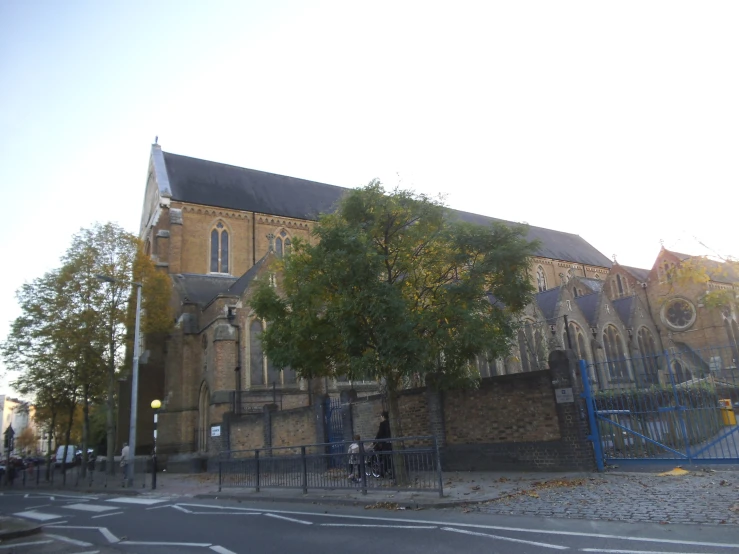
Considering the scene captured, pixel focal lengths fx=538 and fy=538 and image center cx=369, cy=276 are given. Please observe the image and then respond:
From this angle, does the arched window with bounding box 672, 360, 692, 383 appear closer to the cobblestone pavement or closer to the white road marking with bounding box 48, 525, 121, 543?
the cobblestone pavement

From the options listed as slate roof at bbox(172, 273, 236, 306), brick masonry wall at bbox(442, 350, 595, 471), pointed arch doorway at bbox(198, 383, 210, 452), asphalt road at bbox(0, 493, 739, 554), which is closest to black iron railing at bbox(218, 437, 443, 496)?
asphalt road at bbox(0, 493, 739, 554)

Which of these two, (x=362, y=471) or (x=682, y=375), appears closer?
(x=362, y=471)

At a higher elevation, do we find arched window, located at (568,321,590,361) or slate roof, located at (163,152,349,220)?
slate roof, located at (163,152,349,220)

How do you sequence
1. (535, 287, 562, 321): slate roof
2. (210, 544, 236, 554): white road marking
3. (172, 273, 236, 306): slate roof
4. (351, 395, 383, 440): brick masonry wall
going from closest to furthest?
(210, 544, 236, 554): white road marking → (351, 395, 383, 440): brick masonry wall → (172, 273, 236, 306): slate roof → (535, 287, 562, 321): slate roof

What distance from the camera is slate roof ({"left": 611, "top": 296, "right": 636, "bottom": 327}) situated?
4384cm

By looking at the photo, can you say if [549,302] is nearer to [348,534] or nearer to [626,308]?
[626,308]

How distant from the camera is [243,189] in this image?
3866 centimetres

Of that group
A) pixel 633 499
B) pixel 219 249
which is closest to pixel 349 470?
pixel 633 499

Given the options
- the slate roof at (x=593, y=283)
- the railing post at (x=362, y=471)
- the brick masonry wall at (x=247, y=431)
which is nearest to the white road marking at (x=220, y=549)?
the railing post at (x=362, y=471)

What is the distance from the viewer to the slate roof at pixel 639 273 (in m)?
50.6

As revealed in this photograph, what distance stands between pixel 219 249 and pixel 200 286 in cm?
358

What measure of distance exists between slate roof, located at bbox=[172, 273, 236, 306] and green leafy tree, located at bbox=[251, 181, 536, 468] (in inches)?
676

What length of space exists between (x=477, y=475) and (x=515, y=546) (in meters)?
7.82

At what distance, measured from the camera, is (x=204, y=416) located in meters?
27.5
